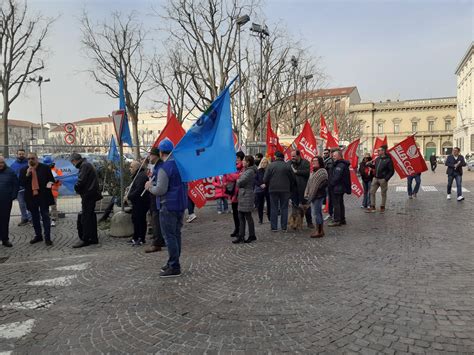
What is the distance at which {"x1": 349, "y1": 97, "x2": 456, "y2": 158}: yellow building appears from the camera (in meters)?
91.2

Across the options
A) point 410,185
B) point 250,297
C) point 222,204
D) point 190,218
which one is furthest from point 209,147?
point 410,185

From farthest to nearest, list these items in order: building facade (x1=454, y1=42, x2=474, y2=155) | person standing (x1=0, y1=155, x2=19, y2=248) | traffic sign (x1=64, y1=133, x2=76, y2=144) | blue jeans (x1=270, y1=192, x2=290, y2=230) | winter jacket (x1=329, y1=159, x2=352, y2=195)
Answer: building facade (x1=454, y1=42, x2=474, y2=155) → traffic sign (x1=64, y1=133, x2=76, y2=144) → winter jacket (x1=329, y1=159, x2=352, y2=195) → blue jeans (x1=270, y1=192, x2=290, y2=230) → person standing (x1=0, y1=155, x2=19, y2=248)

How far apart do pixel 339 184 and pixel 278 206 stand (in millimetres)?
1650

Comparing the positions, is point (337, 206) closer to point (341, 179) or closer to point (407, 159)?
point (341, 179)

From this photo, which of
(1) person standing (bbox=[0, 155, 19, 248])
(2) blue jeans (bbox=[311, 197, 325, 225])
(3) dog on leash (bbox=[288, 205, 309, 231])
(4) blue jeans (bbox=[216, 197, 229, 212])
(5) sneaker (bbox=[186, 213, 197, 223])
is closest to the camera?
(1) person standing (bbox=[0, 155, 19, 248])

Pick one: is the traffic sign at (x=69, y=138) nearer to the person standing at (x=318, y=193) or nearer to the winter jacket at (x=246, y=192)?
the winter jacket at (x=246, y=192)

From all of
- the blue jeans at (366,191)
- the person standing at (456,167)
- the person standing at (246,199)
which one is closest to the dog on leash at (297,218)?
the person standing at (246,199)

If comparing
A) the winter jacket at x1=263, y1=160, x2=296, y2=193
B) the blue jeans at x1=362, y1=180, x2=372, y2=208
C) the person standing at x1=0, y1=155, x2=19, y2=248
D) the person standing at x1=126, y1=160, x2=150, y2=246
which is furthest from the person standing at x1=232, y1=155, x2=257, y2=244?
the blue jeans at x1=362, y1=180, x2=372, y2=208

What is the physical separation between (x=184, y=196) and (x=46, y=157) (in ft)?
21.2

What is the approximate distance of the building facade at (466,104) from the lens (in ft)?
219

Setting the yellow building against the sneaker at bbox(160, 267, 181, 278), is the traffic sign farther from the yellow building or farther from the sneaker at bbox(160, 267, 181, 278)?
the yellow building

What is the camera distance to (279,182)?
26.7ft

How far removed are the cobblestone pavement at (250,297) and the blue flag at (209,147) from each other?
5.07 feet

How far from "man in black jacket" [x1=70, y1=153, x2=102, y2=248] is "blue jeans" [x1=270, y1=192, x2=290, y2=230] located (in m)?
3.69
